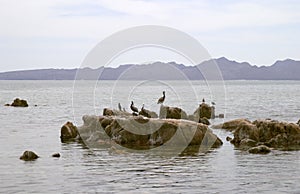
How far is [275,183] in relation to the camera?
2203 centimetres

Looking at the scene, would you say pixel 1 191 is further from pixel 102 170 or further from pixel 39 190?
pixel 102 170

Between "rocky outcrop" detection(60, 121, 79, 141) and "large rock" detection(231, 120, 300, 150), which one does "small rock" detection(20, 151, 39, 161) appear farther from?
"large rock" detection(231, 120, 300, 150)

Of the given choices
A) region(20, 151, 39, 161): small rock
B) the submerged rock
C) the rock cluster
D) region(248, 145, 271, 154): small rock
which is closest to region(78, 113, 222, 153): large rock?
the submerged rock

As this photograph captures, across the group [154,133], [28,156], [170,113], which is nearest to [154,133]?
[154,133]

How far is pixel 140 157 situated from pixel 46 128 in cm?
2269

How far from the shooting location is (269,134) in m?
35.8

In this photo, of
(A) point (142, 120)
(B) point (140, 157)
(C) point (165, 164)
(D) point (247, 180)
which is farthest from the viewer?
(A) point (142, 120)

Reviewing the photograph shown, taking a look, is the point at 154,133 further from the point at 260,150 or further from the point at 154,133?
the point at 260,150

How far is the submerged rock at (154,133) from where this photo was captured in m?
34.7

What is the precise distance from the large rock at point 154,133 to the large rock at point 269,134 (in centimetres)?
174

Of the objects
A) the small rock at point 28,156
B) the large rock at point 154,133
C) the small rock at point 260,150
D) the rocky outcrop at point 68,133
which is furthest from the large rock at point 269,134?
the small rock at point 28,156

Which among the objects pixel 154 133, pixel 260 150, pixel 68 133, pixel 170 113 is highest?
pixel 170 113

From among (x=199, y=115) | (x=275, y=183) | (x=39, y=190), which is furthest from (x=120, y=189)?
(x=199, y=115)

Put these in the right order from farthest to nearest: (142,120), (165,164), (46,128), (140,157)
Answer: (46,128)
(142,120)
(140,157)
(165,164)
